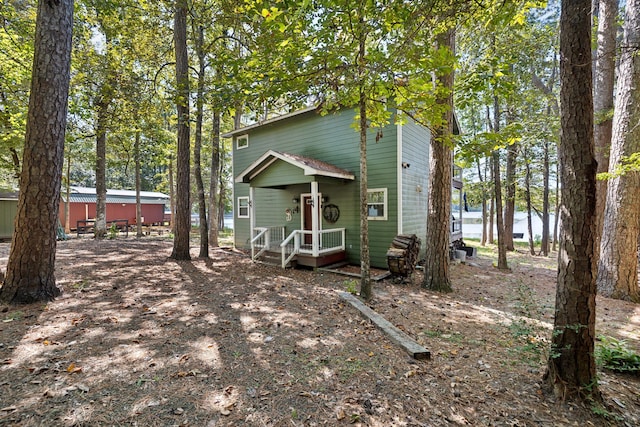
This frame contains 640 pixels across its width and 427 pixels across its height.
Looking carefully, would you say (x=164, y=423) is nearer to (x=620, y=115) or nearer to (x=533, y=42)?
(x=620, y=115)

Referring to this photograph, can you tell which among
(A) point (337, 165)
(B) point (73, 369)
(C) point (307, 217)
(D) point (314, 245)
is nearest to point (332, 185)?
(A) point (337, 165)

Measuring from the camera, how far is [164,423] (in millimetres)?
2148

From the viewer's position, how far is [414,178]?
32.5ft

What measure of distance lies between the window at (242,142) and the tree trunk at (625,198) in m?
11.9

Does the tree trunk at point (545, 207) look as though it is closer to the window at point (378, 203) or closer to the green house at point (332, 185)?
the green house at point (332, 185)

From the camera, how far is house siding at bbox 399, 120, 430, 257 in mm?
9094

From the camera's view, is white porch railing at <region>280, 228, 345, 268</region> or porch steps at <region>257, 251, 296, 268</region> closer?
white porch railing at <region>280, 228, 345, 268</region>

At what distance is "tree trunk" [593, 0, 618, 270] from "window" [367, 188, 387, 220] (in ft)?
16.8

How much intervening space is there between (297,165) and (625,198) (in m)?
7.64

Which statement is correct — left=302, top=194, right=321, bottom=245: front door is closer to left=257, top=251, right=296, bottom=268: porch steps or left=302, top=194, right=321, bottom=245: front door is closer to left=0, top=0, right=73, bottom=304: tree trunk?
left=257, top=251, right=296, bottom=268: porch steps

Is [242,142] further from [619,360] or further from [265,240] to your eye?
[619,360]

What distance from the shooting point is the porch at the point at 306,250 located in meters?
8.58

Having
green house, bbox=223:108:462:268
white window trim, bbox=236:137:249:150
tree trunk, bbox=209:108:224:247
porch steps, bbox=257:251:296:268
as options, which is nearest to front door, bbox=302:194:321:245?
green house, bbox=223:108:462:268

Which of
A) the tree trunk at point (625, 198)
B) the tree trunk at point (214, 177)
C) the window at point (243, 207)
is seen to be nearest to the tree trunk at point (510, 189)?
the tree trunk at point (625, 198)
